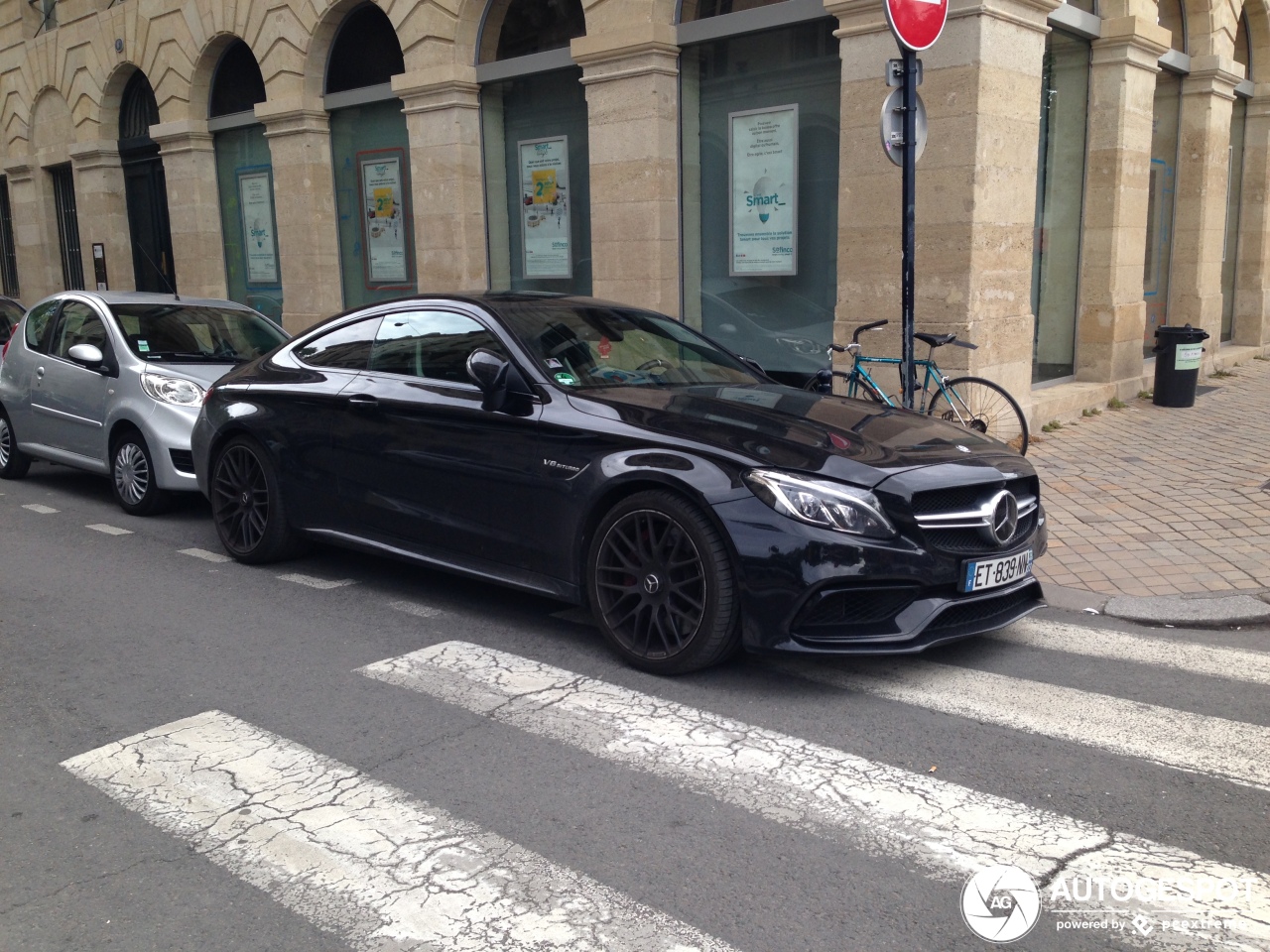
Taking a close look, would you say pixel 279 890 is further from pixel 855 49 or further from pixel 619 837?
pixel 855 49

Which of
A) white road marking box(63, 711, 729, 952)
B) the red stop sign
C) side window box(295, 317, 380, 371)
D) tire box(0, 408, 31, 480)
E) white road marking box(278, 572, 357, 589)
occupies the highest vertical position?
the red stop sign

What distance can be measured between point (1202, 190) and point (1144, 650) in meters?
11.3

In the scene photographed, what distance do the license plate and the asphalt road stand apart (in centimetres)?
42

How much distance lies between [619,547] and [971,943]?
2410 mm

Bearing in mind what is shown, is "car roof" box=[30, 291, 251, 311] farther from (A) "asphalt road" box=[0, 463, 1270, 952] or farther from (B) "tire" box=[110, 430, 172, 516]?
(A) "asphalt road" box=[0, 463, 1270, 952]

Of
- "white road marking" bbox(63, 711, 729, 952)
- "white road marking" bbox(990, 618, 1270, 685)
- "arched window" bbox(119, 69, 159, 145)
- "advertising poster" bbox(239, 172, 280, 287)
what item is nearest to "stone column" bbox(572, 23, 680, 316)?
"white road marking" bbox(990, 618, 1270, 685)

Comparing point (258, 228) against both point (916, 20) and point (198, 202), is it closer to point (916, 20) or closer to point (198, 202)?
point (198, 202)

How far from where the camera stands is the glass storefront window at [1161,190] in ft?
47.4

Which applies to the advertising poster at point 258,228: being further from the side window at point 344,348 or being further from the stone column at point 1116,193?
the side window at point 344,348


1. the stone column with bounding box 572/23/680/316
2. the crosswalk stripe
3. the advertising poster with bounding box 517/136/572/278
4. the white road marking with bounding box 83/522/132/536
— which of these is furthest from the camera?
the advertising poster with bounding box 517/136/572/278

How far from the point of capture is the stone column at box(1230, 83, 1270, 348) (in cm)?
1670

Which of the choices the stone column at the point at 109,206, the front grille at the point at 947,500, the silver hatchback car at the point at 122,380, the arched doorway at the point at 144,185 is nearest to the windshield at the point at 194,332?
the silver hatchback car at the point at 122,380

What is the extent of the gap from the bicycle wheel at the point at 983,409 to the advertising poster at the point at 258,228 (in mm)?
12201

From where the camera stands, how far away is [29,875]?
3334 mm
